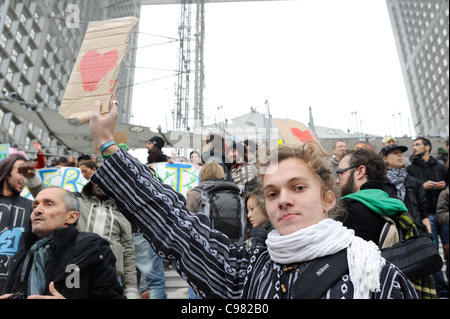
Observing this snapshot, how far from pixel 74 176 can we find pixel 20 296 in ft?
13.8

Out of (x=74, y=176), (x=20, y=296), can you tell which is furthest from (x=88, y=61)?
(x=74, y=176)

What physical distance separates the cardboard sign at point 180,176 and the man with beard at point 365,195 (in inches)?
154

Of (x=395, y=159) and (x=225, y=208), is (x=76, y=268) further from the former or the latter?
(x=395, y=159)

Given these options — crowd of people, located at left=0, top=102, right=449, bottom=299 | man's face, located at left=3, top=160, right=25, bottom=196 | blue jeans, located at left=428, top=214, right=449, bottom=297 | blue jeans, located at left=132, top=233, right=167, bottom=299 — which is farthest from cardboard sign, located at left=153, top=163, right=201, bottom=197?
crowd of people, located at left=0, top=102, right=449, bottom=299

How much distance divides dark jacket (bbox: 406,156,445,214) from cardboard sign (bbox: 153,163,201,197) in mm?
3116

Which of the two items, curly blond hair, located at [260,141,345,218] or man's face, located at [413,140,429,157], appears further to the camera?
man's face, located at [413,140,429,157]

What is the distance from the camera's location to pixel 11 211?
2715mm

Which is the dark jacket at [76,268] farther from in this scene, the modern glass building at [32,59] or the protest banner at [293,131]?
the modern glass building at [32,59]

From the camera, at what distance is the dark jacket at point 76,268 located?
1.88 metres

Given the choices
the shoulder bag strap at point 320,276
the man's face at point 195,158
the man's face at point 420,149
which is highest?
the man's face at point 195,158

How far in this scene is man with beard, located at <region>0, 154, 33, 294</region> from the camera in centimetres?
246

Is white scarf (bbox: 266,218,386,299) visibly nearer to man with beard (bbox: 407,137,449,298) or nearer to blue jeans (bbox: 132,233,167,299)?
blue jeans (bbox: 132,233,167,299)

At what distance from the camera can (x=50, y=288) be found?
182cm

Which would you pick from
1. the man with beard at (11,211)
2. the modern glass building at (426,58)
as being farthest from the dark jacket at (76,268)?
the modern glass building at (426,58)
